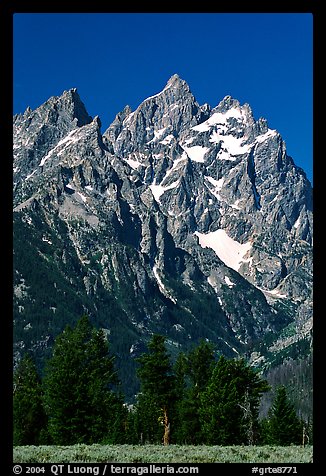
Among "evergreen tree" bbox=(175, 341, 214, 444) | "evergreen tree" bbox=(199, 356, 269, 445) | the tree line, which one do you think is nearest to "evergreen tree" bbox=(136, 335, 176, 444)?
the tree line

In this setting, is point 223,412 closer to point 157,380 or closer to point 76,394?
point 157,380

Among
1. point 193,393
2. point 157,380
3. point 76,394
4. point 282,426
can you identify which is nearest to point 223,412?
point 157,380

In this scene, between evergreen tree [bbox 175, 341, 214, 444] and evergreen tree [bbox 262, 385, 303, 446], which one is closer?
evergreen tree [bbox 175, 341, 214, 444]

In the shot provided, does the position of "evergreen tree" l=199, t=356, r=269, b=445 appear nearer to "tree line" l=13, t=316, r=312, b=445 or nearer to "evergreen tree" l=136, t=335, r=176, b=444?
"tree line" l=13, t=316, r=312, b=445

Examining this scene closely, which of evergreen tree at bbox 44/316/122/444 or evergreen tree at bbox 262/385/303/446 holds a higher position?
evergreen tree at bbox 44/316/122/444

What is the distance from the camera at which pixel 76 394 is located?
1620 inches

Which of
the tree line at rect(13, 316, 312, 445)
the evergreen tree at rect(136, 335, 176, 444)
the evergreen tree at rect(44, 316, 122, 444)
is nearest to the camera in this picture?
the evergreen tree at rect(44, 316, 122, 444)

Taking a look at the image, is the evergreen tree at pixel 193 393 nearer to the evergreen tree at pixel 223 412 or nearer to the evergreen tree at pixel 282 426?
the evergreen tree at pixel 223 412

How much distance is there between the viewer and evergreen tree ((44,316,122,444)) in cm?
4047

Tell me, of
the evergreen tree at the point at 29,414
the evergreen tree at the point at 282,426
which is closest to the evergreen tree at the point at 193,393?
the evergreen tree at the point at 282,426

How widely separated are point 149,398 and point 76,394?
5881mm

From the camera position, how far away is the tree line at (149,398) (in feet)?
135
